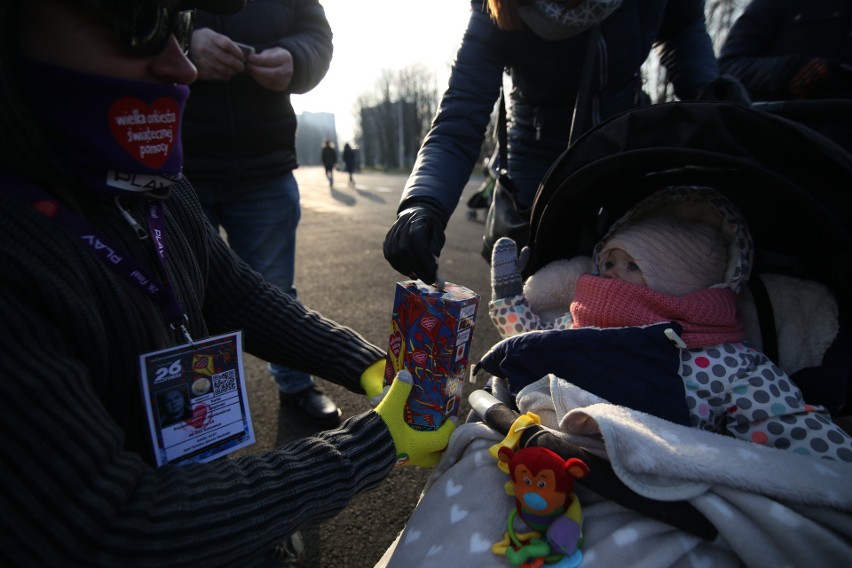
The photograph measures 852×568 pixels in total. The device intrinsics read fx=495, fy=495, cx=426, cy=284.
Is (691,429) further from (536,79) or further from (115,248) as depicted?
(536,79)

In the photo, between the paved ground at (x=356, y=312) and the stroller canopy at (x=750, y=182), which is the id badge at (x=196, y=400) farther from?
the stroller canopy at (x=750, y=182)

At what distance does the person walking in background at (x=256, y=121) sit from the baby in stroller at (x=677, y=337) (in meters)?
1.10

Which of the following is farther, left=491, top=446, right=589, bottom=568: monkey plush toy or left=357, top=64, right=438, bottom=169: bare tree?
left=357, top=64, right=438, bottom=169: bare tree

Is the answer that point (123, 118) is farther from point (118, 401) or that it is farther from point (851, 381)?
point (851, 381)

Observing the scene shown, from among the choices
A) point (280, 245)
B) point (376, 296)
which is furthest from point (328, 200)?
point (280, 245)

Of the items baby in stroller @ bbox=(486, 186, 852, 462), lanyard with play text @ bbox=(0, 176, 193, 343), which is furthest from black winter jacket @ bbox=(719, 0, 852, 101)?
lanyard with play text @ bbox=(0, 176, 193, 343)

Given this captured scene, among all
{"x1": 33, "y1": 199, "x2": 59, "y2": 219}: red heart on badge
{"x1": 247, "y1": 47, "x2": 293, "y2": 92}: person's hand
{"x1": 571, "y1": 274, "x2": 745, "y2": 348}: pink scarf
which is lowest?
{"x1": 571, "y1": 274, "x2": 745, "y2": 348}: pink scarf

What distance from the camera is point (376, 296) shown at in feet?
13.5

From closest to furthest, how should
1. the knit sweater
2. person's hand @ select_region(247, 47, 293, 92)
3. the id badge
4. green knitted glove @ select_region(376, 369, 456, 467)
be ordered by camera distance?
1. the knit sweater
2. the id badge
3. green knitted glove @ select_region(376, 369, 456, 467)
4. person's hand @ select_region(247, 47, 293, 92)

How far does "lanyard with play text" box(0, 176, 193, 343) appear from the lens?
0.76m

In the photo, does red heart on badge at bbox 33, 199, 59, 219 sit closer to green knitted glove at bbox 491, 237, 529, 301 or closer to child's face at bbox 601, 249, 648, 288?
green knitted glove at bbox 491, 237, 529, 301

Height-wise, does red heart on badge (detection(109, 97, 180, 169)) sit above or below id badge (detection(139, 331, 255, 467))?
above

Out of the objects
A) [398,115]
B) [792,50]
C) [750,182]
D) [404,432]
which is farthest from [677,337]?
[398,115]

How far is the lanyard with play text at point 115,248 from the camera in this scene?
76cm
